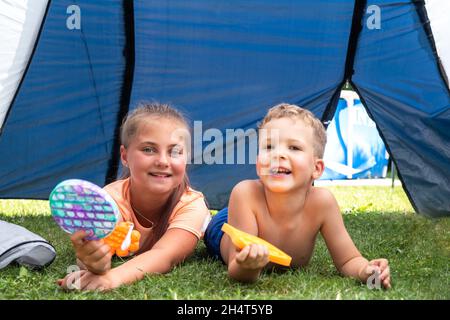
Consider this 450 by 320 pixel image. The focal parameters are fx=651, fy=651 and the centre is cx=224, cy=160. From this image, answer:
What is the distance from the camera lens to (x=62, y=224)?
149 cm

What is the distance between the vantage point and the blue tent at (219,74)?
309cm

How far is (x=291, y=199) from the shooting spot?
5.83ft

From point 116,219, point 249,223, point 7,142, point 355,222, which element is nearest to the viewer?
point 116,219

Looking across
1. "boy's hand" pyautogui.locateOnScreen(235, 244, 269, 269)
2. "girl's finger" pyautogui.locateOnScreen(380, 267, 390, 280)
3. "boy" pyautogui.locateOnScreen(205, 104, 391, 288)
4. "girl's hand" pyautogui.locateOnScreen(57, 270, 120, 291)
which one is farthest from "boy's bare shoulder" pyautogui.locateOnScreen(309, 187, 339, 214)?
"girl's hand" pyautogui.locateOnScreen(57, 270, 120, 291)

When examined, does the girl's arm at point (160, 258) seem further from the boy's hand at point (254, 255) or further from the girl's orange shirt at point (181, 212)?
the boy's hand at point (254, 255)

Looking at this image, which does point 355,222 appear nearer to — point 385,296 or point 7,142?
point 385,296

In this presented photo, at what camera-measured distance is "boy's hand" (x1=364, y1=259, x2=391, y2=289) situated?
5.32ft

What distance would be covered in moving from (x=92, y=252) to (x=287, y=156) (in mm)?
569

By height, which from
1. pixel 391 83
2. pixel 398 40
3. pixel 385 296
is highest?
pixel 398 40

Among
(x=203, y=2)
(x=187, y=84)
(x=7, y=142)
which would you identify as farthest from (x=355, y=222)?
(x=7, y=142)

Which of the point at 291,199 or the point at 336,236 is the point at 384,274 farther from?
the point at 291,199

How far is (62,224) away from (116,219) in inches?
4.9

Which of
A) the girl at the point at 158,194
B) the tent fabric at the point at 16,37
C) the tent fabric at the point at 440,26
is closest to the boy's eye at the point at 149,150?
the girl at the point at 158,194

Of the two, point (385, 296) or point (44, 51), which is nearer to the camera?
point (385, 296)
